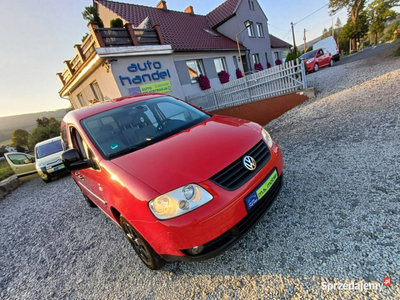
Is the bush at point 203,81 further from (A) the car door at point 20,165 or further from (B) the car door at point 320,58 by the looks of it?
(A) the car door at point 20,165

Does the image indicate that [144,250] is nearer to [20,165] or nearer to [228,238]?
[228,238]

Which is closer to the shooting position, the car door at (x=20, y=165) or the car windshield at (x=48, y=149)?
the car windshield at (x=48, y=149)

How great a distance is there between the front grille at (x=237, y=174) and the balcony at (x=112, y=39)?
28.3 feet

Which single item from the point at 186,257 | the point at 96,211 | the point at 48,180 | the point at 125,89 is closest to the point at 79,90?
the point at 125,89

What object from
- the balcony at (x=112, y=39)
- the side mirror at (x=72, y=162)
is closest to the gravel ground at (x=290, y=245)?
the side mirror at (x=72, y=162)

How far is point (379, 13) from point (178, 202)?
183ft

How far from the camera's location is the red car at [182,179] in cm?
151

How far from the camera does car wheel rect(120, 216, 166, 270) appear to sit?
Result: 1.84m

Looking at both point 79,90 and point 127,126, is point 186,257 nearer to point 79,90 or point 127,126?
point 127,126

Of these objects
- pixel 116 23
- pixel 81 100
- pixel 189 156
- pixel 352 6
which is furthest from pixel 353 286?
pixel 352 6

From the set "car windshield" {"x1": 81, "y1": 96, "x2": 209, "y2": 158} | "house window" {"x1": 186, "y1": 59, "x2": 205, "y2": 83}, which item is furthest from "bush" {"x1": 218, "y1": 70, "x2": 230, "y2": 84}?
"car windshield" {"x1": 81, "y1": 96, "x2": 209, "y2": 158}

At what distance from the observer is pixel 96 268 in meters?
2.33

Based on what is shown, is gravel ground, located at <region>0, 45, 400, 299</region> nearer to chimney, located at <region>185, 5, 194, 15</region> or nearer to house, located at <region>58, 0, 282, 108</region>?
house, located at <region>58, 0, 282, 108</region>

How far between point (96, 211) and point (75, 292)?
6.03ft
